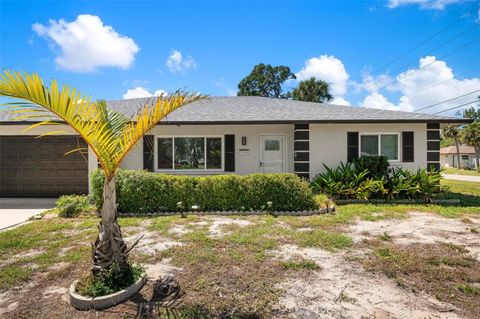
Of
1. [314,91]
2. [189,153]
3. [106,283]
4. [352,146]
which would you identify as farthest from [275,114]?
[314,91]

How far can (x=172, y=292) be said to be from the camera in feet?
10.7

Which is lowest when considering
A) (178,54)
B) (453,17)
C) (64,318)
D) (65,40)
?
(64,318)

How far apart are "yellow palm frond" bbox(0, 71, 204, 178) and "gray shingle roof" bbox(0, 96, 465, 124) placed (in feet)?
19.1

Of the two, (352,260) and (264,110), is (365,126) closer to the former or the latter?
(264,110)

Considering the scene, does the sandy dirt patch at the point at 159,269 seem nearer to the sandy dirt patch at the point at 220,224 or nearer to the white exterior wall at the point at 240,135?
the sandy dirt patch at the point at 220,224

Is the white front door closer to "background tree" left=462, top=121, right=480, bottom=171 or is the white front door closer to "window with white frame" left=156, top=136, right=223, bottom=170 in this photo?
"window with white frame" left=156, top=136, right=223, bottom=170

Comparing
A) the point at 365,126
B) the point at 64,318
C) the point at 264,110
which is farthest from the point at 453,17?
the point at 64,318

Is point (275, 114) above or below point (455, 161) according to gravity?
above

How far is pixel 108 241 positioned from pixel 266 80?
Answer: 3994 cm

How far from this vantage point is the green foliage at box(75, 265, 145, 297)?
3092 millimetres

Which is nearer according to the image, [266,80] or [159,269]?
[159,269]

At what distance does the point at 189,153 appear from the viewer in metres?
11.1

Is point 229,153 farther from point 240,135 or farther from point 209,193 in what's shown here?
point 209,193

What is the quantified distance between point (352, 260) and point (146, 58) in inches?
433
